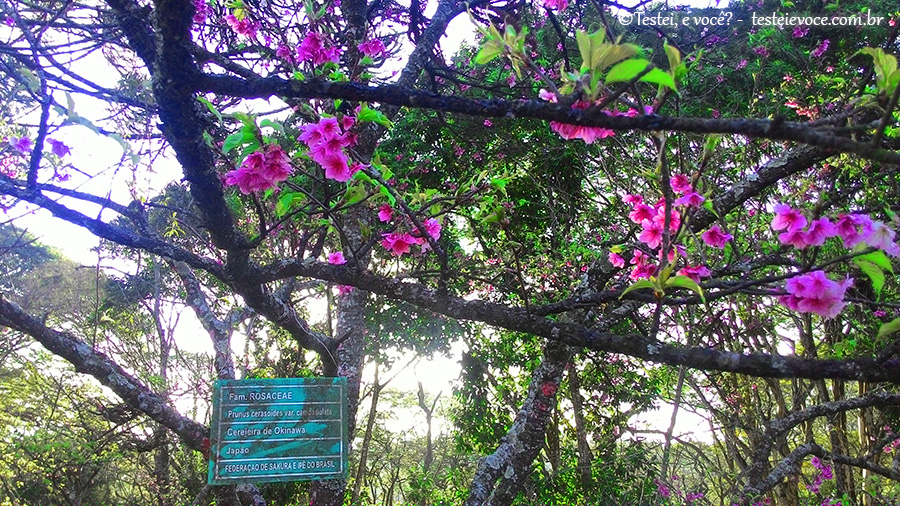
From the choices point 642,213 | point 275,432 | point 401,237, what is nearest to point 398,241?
point 401,237

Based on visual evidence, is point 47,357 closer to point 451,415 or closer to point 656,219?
point 451,415

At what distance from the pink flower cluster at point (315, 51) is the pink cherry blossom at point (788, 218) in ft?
6.24

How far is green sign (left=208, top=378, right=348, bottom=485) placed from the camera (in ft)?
6.59

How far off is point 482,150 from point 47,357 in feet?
22.5

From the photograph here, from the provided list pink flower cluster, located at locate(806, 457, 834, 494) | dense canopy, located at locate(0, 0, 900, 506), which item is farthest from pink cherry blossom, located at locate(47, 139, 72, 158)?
pink flower cluster, located at locate(806, 457, 834, 494)

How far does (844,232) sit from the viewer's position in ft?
3.82

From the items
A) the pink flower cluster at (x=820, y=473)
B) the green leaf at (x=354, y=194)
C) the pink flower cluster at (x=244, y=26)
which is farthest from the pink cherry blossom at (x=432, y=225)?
the pink flower cluster at (x=820, y=473)

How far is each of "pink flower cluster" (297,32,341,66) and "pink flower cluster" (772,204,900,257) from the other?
195cm

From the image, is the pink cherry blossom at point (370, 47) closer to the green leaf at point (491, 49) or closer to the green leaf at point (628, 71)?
the green leaf at point (491, 49)

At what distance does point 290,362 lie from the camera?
5.77 m

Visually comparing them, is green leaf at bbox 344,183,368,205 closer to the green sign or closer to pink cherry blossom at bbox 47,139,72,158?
the green sign

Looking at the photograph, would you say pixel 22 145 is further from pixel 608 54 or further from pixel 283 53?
pixel 608 54

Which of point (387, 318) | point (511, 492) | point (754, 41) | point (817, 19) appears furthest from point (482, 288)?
point (817, 19)

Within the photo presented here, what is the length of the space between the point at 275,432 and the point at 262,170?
3.82 ft
